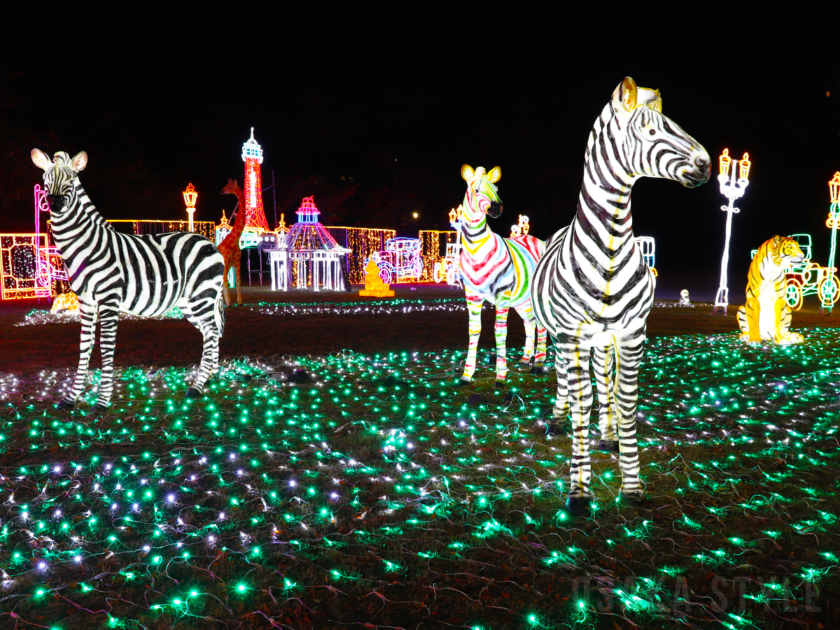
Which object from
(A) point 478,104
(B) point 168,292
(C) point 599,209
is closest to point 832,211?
(C) point 599,209

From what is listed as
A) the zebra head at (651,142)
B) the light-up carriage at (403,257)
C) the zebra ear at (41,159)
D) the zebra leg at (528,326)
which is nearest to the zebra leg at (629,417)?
the zebra head at (651,142)

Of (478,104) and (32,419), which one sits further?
(478,104)

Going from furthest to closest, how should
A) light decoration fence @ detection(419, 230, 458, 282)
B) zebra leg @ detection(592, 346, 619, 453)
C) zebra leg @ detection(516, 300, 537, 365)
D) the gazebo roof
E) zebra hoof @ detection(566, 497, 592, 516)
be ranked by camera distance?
light decoration fence @ detection(419, 230, 458, 282), the gazebo roof, zebra leg @ detection(516, 300, 537, 365), zebra leg @ detection(592, 346, 619, 453), zebra hoof @ detection(566, 497, 592, 516)

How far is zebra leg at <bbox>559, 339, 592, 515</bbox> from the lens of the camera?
3834 millimetres

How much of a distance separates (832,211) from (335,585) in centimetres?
1736

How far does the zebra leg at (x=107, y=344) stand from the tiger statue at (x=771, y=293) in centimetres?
978

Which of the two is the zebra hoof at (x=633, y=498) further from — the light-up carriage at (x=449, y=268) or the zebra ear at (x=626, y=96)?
the light-up carriage at (x=449, y=268)

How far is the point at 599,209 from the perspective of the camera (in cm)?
370

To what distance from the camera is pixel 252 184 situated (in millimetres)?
24641

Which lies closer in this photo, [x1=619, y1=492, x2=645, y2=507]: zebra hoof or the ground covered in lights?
the ground covered in lights

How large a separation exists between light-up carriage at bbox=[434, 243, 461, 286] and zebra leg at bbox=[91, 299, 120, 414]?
71.8 ft

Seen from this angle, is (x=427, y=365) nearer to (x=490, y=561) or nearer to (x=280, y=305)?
(x=490, y=561)

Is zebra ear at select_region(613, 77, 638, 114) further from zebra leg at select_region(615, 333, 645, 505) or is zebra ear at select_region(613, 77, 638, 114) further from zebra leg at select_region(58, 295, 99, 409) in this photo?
zebra leg at select_region(58, 295, 99, 409)

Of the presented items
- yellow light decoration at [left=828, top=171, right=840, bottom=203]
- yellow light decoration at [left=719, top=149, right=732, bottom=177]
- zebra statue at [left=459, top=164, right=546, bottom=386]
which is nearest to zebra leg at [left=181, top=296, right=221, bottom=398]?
zebra statue at [left=459, top=164, right=546, bottom=386]
